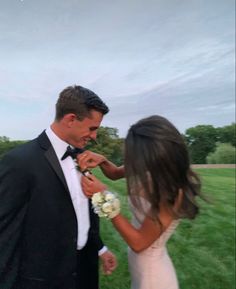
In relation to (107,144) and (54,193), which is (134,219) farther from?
(107,144)

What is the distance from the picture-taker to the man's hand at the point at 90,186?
92.1 inches

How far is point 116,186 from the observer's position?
36.3ft

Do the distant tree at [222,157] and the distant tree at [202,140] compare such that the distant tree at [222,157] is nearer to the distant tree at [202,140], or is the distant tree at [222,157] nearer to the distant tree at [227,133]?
the distant tree at [202,140]

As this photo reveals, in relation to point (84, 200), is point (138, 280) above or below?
below

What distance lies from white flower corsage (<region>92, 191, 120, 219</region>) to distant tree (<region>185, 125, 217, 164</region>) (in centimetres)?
3095

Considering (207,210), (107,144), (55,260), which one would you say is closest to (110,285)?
(107,144)

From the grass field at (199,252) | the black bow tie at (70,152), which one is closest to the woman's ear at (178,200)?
the black bow tie at (70,152)

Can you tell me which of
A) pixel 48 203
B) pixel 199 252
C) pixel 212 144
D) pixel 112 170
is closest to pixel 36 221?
pixel 48 203

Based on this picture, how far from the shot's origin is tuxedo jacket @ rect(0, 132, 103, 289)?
7.31 feet

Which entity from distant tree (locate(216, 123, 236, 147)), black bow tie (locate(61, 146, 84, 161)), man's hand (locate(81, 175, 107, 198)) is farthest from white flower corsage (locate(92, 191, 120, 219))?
distant tree (locate(216, 123, 236, 147))

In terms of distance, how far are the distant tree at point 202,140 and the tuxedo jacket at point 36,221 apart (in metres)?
30.9

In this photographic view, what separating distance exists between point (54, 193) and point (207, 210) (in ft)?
26.9

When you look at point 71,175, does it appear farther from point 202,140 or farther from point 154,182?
point 202,140

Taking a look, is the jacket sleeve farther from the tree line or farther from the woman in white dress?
the tree line
